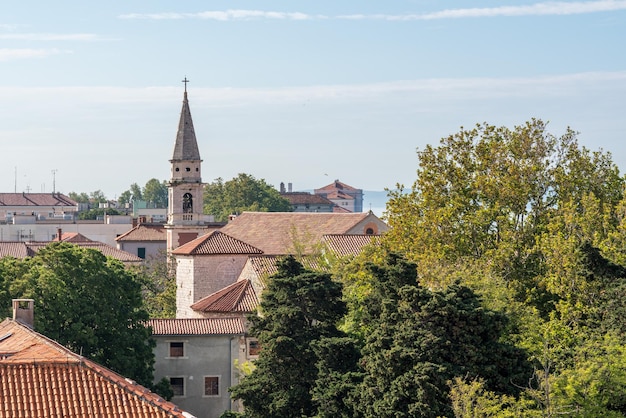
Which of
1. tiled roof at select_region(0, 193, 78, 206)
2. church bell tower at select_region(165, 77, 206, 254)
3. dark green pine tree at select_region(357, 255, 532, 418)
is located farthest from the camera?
tiled roof at select_region(0, 193, 78, 206)

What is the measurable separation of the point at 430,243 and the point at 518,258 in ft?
11.3

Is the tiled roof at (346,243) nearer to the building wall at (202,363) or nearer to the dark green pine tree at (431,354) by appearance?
the building wall at (202,363)

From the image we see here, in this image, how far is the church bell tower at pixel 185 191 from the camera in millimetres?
87938

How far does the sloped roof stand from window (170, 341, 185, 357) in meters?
34.5

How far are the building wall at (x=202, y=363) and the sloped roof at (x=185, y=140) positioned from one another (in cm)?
3459

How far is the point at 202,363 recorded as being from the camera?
5469cm

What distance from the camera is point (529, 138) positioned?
167 feet

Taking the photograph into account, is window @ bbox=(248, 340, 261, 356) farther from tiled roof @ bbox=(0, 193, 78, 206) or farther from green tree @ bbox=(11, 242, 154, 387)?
tiled roof @ bbox=(0, 193, 78, 206)

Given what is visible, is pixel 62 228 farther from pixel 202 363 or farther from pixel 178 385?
pixel 202 363

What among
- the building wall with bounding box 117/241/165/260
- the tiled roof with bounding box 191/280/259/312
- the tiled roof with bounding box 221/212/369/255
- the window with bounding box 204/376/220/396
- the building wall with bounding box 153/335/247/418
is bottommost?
the window with bounding box 204/376/220/396

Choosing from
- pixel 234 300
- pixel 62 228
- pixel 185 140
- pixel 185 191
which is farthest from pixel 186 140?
pixel 62 228

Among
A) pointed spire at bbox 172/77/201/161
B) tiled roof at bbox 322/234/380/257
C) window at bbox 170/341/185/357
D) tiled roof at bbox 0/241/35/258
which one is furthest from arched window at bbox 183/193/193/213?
window at bbox 170/341/185/357

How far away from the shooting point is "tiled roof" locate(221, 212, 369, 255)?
6862cm

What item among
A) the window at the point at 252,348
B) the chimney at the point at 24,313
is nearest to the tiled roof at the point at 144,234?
the window at the point at 252,348
